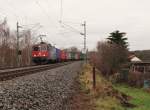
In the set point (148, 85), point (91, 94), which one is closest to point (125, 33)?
point (148, 85)

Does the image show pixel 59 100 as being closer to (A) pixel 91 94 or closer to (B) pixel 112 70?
(A) pixel 91 94

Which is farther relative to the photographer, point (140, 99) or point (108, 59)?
point (108, 59)

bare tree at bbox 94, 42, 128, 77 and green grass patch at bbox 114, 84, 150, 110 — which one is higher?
bare tree at bbox 94, 42, 128, 77

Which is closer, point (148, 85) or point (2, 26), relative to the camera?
point (148, 85)

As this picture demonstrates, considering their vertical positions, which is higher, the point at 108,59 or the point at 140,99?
the point at 108,59

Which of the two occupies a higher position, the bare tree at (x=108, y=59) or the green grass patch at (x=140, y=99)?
the bare tree at (x=108, y=59)

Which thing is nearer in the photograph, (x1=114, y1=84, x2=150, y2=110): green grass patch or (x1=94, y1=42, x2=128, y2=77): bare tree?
(x1=114, y1=84, x2=150, y2=110): green grass patch

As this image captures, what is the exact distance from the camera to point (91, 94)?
1820cm

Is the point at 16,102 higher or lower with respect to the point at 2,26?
lower

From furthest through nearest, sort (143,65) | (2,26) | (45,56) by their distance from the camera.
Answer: (143,65), (2,26), (45,56)

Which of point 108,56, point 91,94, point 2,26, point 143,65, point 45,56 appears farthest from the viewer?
point 143,65

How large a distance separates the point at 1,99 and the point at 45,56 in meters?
39.1

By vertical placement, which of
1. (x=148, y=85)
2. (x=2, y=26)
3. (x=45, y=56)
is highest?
(x=2, y=26)

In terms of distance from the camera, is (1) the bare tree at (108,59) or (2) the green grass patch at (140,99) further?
(1) the bare tree at (108,59)
